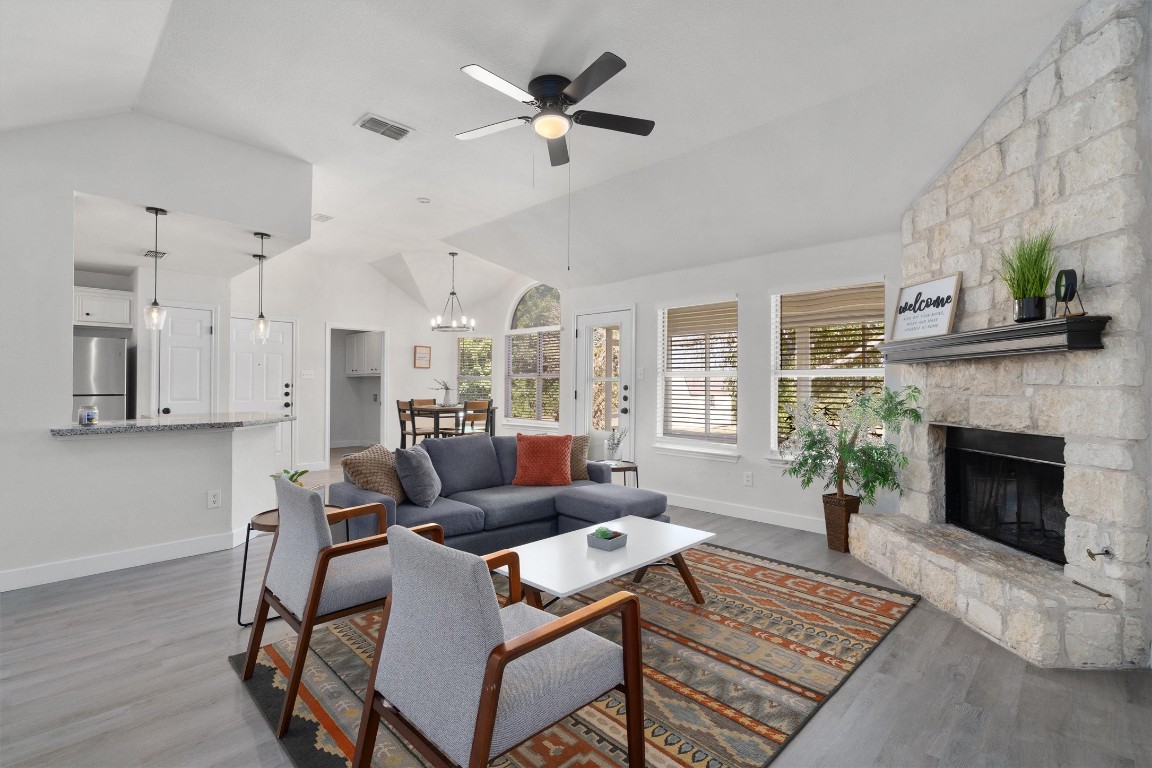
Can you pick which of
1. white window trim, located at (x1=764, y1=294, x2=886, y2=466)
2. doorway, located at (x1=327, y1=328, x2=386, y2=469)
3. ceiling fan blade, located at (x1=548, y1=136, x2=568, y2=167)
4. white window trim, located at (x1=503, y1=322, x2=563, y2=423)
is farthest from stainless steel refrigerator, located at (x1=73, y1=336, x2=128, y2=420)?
white window trim, located at (x1=764, y1=294, x2=886, y2=466)

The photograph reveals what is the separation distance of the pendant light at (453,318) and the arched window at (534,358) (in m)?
0.77

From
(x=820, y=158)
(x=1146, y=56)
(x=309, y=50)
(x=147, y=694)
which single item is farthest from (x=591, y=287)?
(x=147, y=694)

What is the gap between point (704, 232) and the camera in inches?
196

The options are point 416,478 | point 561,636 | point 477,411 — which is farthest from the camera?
point 477,411

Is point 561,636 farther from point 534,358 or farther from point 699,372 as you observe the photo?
point 534,358

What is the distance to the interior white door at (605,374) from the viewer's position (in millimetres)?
6117

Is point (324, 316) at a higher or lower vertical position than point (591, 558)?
higher

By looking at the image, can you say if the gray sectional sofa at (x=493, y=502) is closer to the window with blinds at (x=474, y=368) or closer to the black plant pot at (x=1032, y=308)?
the black plant pot at (x=1032, y=308)

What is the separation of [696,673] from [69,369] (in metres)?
3.99

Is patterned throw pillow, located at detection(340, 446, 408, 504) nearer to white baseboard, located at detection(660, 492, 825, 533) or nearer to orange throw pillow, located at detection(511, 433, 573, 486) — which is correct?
orange throw pillow, located at detection(511, 433, 573, 486)

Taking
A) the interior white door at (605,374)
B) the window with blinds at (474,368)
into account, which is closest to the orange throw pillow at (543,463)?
the interior white door at (605,374)

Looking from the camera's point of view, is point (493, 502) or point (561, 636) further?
point (493, 502)

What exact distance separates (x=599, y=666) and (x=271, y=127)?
12.6 ft

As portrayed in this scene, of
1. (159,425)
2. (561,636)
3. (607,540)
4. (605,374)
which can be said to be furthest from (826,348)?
(159,425)
